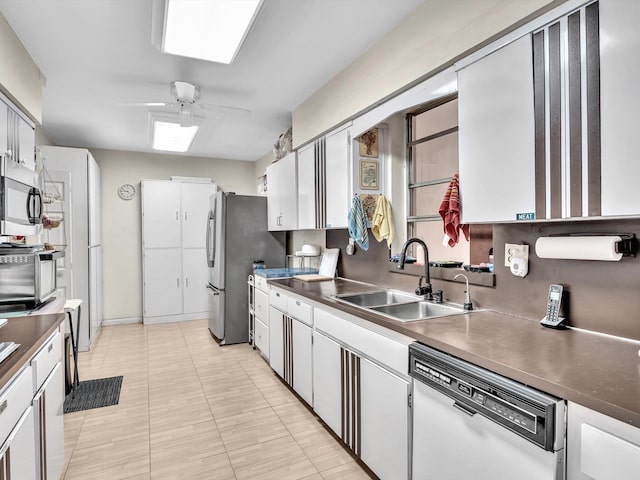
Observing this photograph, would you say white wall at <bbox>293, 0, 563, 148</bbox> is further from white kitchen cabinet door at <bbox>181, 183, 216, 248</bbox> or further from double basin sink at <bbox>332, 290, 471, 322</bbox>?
white kitchen cabinet door at <bbox>181, 183, 216, 248</bbox>

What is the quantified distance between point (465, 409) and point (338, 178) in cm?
197

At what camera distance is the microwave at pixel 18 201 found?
1796mm

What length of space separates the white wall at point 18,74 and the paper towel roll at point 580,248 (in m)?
2.93

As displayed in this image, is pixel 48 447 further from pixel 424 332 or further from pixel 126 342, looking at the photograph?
pixel 126 342

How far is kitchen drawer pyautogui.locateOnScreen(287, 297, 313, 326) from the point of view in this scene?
8.71ft

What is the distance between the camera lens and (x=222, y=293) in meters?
4.33

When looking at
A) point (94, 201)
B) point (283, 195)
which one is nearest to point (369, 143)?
A: point (283, 195)

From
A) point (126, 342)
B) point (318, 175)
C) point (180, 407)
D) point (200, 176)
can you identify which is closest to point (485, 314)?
point (318, 175)

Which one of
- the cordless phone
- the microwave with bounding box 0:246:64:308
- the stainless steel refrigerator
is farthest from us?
the stainless steel refrigerator

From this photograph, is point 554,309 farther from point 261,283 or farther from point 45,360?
point 261,283

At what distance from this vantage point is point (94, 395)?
3.08 m

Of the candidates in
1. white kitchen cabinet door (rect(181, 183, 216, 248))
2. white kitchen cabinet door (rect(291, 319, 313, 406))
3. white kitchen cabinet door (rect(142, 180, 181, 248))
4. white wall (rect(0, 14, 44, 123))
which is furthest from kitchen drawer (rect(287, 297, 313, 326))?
white kitchen cabinet door (rect(142, 180, 181, 248))

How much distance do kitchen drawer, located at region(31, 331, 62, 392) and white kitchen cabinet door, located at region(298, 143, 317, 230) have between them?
2.07m

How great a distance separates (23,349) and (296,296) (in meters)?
1.77
